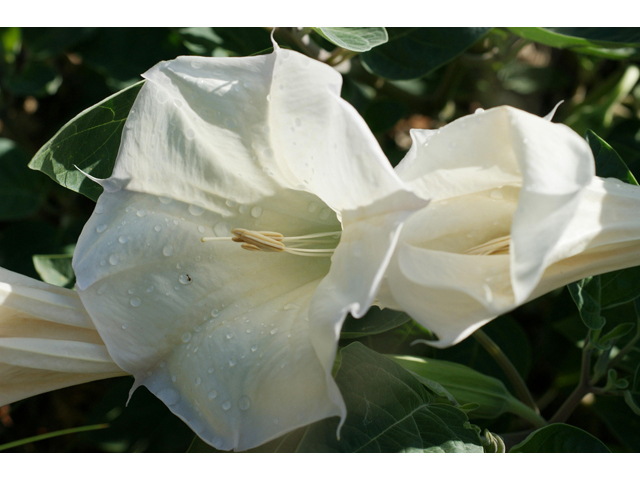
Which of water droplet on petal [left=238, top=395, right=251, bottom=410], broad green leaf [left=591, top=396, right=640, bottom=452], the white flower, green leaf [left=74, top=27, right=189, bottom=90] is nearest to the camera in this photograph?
the white flower

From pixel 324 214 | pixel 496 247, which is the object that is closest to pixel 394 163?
pixel 324 214

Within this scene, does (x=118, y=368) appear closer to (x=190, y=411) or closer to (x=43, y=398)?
(x=190, y=411)

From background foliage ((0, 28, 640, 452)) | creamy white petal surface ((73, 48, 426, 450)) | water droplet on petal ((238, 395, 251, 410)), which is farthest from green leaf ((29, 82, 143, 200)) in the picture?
water droplet on petal ((238, 395, 251, 410))

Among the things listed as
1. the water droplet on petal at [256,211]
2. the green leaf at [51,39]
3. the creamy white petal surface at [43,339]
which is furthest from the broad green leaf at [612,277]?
the green leaf at [51,39]

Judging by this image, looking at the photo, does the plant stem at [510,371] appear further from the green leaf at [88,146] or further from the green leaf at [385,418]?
the green leaf at [88,146]

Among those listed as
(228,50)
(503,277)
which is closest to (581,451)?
(503,277)

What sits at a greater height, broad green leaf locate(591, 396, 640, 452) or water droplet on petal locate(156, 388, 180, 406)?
water droplet on petal locate(156, 388, 180, 406)

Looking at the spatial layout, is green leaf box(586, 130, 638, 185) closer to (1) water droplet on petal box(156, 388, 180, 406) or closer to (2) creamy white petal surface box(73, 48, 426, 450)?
(2) creamy white petal surface box(73, 48, 426, 450)
